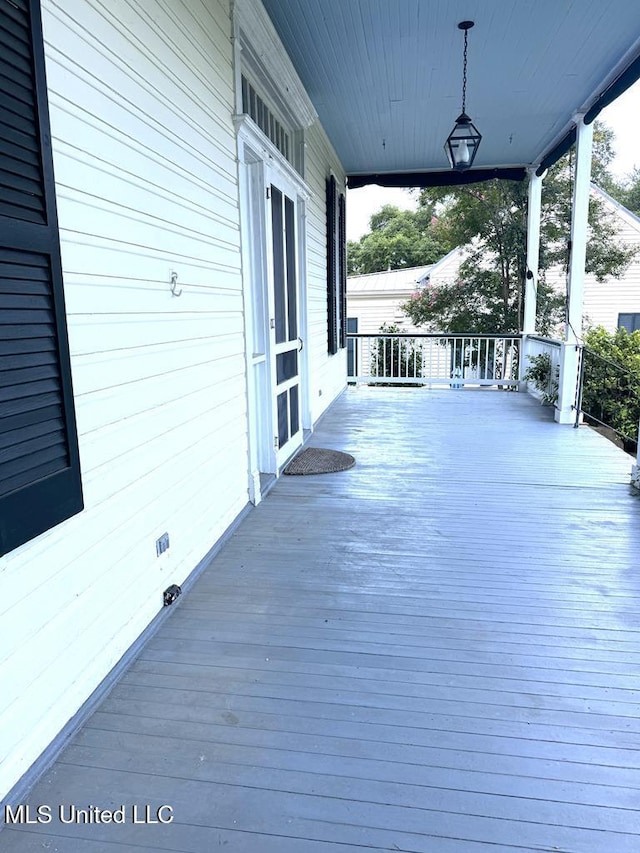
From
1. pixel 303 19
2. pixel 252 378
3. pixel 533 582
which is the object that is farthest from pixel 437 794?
pixel 303 19

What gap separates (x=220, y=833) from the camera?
4.60ft

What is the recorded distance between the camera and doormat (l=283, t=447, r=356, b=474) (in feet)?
15.0

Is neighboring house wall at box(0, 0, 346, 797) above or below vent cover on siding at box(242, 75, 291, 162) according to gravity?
below

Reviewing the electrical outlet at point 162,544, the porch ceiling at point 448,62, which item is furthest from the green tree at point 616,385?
the electrical outlet at point 162,544

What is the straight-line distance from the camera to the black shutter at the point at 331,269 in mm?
7148

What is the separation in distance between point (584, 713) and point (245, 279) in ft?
9.31

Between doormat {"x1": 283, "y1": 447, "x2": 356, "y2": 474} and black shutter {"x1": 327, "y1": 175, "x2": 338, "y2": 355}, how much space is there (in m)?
2.66

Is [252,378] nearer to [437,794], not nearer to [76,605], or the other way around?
[76,605]

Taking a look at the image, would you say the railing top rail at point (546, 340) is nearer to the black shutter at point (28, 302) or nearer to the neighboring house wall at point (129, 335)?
the neighboring house wall at point (129, 335)

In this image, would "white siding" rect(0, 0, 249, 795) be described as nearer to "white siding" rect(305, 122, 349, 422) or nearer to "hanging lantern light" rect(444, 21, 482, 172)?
"hanging lantern light" rect(444, 21, 482, 172)

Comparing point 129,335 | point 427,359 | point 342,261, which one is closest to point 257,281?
point 129,335

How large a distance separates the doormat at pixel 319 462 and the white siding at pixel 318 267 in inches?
39.6

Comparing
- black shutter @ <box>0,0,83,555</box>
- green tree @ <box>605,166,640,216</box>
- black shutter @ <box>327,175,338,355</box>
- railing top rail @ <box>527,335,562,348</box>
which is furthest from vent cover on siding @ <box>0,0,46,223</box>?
green tree @ <box>605,166,640,216</box>

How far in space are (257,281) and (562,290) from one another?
9015 millimetres
